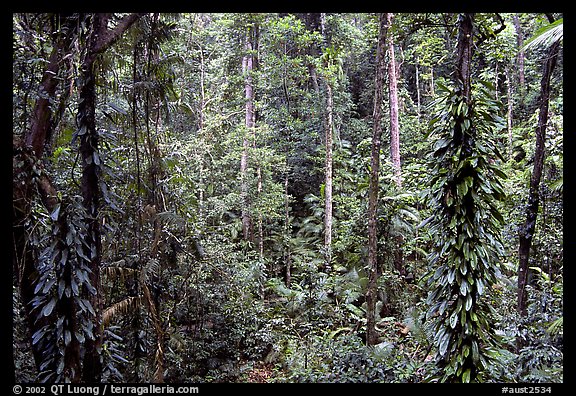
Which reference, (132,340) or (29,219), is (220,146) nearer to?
(132,340)

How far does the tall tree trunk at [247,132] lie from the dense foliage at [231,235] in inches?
1.9

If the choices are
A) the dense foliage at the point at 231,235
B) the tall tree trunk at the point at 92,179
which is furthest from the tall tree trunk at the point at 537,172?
the tall tree trunk at the point at 92,179

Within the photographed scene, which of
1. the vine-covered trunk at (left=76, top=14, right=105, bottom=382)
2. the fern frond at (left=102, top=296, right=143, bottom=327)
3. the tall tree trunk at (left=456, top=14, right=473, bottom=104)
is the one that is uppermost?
the tall tree trunk at (left=456, top=14, right=473, bottom=104)

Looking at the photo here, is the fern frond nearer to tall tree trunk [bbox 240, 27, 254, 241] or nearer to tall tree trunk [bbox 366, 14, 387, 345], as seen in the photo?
tall tree trunk [bbox 366, 14, 387, 345]

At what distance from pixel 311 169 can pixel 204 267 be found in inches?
218

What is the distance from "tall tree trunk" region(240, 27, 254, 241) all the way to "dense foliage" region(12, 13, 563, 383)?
5cm

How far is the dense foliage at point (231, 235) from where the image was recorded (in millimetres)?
2584

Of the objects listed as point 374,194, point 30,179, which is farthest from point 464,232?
point 30,179

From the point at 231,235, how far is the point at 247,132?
7.05 feet

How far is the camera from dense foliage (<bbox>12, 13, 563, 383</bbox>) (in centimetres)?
258

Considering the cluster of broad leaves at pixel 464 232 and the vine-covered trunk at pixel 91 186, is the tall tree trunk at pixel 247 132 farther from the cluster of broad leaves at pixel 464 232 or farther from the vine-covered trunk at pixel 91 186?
the cluster of broad leaves at pixel 464 232

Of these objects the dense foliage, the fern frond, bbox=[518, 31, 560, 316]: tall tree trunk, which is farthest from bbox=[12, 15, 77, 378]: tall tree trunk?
bbox=[518, 31, 560, 316]: tall tree trunk

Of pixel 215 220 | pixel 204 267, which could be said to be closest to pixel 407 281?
pixel 204 267
